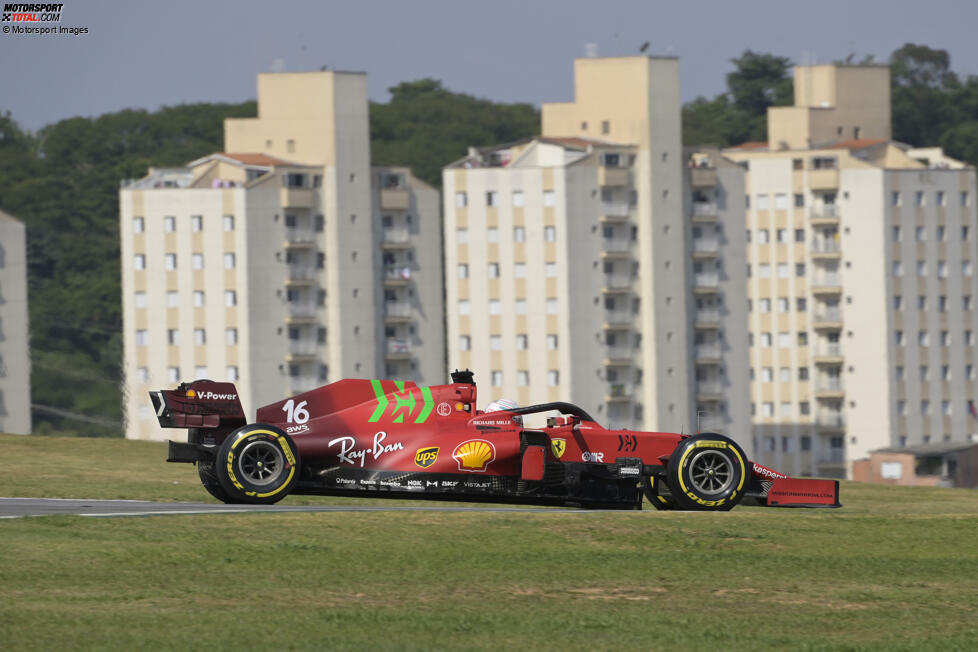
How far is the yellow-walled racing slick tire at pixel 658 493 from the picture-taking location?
1017 inches

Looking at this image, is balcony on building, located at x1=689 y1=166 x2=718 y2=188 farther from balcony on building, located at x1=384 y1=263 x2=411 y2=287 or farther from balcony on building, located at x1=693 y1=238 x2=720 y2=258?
balcony on building, located at x1=384 y1=263 x2=411 y2=287

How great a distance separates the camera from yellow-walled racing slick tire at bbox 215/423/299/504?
78.9 ft

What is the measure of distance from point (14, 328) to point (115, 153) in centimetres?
4999

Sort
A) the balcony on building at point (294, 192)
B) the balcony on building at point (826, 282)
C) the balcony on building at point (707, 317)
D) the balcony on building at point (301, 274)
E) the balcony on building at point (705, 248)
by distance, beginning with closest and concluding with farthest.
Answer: the balcony on building at point (294, 192), the balcony on building at point (301, 274), the balcony on building at point (705, 248), the balcony on building at point (707, 317), the balcony on building at point (826, 282)

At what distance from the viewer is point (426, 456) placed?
80.4 feet

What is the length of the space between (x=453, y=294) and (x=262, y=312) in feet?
40.6

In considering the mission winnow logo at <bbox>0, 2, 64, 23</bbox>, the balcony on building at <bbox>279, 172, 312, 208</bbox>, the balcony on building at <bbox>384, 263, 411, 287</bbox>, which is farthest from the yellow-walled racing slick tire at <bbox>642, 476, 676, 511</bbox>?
the balcony on building at <bbox>384, 263, 411, 287</bbox>

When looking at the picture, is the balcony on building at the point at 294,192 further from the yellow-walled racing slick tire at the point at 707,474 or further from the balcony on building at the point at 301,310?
the yellow-walled racing slick tire at the point at 707,474

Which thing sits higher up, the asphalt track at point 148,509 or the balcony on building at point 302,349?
the balcony on building at point 302,349

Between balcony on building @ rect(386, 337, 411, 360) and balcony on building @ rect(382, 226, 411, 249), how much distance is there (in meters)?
6.26

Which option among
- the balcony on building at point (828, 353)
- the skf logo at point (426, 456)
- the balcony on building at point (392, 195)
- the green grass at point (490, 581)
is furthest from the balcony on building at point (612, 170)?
the skf logo at point (426, 456)

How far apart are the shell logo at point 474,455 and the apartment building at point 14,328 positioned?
9547cm

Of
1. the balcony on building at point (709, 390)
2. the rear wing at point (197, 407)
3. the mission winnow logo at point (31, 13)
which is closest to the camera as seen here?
the rear wing at point (197, 407)

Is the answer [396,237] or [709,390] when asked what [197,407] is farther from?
[709,390]
